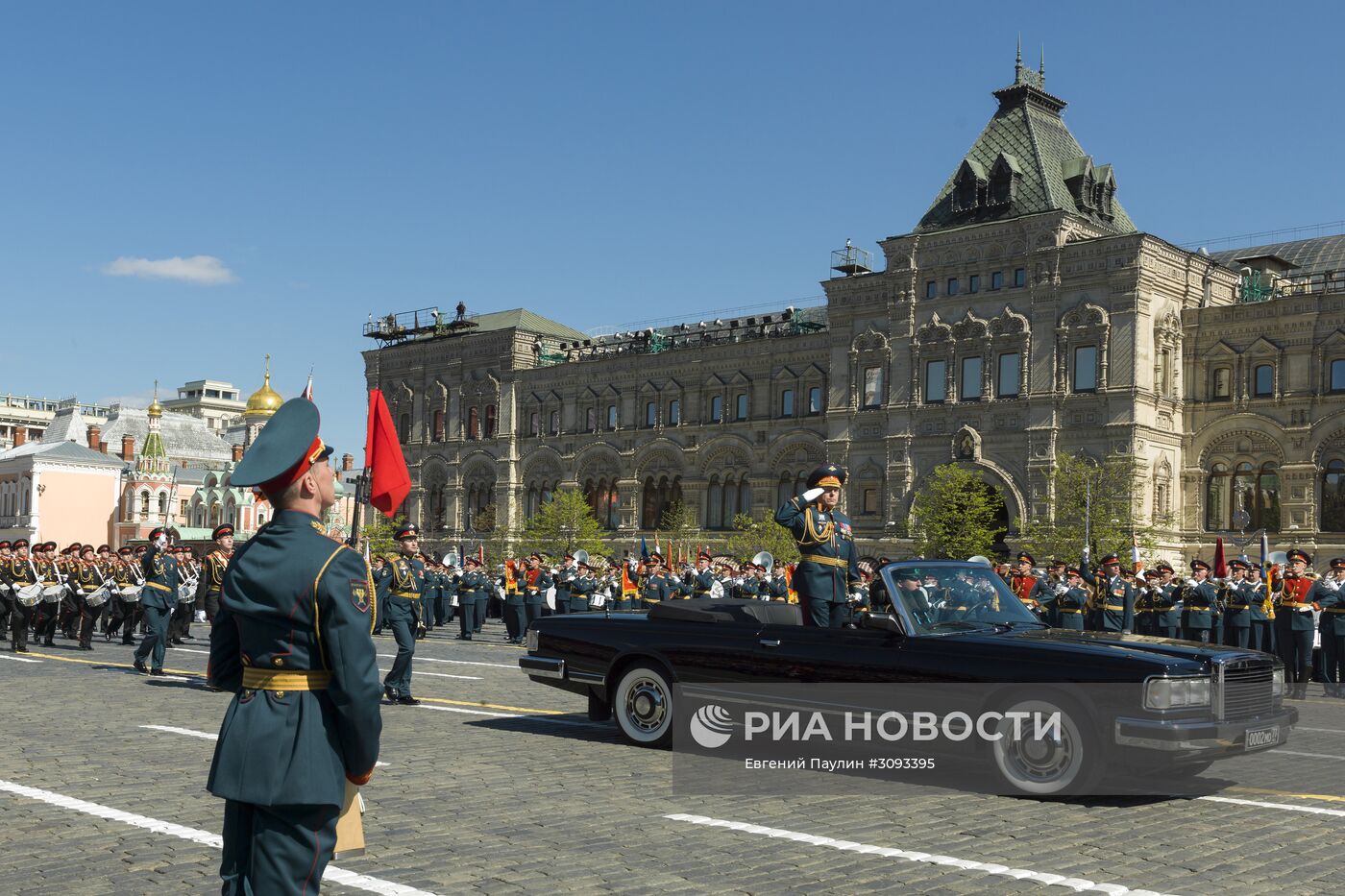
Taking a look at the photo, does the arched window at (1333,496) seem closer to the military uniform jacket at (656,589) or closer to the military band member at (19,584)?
the military uniform jacket at (656,589)

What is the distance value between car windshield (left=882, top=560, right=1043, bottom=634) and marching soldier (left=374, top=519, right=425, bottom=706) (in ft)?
19.2

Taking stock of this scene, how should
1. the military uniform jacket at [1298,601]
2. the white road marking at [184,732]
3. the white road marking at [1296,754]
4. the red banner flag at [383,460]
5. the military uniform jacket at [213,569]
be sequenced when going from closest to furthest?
the white road marking at [1296,754] < the white road marking at [184,732] < the red banner flag at [383,460] < the military uniform jacket at [213,569] < the military uniform jacket at [1298,601]

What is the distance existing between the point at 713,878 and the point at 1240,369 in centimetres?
4629

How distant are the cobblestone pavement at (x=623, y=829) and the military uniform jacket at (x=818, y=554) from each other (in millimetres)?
2295

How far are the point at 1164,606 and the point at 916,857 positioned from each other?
48.9 ft

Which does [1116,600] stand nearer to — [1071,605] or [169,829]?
[1071,605]

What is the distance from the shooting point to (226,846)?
13.9ft

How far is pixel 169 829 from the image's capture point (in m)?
7.42

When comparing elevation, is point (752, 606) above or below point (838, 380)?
below

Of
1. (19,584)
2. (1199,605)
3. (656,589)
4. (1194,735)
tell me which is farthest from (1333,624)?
(19,584)

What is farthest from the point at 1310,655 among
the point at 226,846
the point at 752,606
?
the point at 226,846

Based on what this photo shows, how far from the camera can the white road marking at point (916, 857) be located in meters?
6.34

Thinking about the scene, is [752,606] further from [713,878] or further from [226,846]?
[226,846]

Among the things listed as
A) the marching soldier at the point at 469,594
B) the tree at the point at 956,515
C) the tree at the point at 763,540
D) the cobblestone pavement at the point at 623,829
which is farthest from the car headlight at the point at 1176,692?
the tree at the point at 763,540
